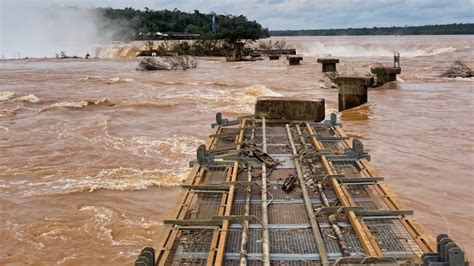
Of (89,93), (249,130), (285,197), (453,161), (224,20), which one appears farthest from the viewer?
(224,20)

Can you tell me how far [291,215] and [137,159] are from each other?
7810mm

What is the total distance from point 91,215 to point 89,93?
2076 centimetres

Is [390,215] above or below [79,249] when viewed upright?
above

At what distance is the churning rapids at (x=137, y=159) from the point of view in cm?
796

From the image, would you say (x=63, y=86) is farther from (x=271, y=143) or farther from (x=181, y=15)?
(x=181, y=15)

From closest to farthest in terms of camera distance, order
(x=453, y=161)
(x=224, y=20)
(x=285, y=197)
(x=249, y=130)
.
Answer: (x=285, y=197) → (x=249, y=130) → (x=453, y=161) → (x=224, y=20)

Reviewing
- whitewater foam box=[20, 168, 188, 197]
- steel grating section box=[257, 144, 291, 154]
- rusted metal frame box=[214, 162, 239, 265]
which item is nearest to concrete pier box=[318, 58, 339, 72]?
whitewater foam box=[20, 168, 188, 197]

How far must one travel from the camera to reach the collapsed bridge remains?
14.3 ft

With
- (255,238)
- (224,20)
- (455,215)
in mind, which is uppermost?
(224,20)

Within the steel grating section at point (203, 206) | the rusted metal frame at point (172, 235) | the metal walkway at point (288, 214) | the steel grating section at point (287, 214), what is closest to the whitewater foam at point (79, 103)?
the metal walkway at point (288, 214)

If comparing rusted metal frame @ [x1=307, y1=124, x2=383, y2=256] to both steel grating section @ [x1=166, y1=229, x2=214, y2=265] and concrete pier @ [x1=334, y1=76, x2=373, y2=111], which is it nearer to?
steel grating section @ [x1=166, y1=229, x2=214, y2=265]

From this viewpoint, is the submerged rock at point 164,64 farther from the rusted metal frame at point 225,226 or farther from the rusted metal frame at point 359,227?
the rusted metal frame at point 359,227

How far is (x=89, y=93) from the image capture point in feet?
93.2

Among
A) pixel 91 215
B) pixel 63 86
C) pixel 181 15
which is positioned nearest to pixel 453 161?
pixel 91 215
